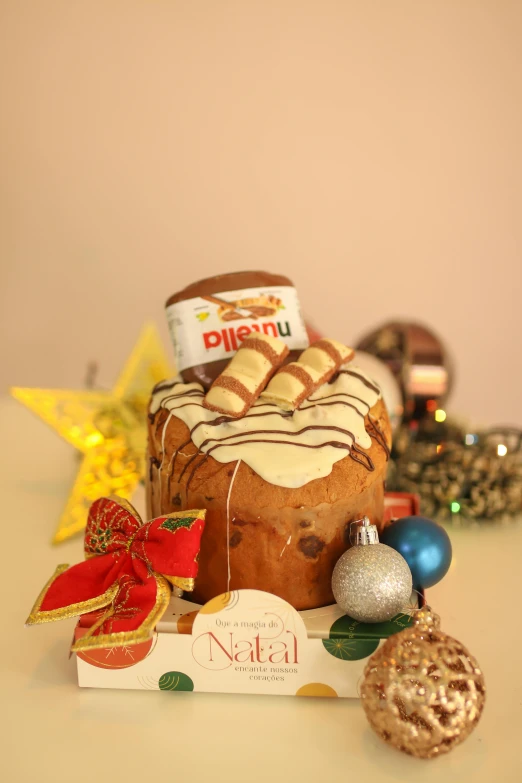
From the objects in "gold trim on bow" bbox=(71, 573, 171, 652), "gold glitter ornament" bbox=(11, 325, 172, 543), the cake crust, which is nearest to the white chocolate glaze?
the cake crust

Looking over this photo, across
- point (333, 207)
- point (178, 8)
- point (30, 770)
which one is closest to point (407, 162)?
point (333, 207)

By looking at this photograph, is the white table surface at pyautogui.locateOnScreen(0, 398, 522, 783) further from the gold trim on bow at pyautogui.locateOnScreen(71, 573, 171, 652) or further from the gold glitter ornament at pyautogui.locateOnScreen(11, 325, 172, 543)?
the gold glitter ornament at pyautogui.locateOnScreen(11, 325, 172, 543)

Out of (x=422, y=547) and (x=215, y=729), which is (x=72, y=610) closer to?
(x=215, y=729)

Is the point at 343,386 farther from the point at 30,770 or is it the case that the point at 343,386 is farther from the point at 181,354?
the point at 30,770

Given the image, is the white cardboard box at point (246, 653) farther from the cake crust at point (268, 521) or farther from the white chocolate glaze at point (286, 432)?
the white chocolate glaze at point (286, 432)

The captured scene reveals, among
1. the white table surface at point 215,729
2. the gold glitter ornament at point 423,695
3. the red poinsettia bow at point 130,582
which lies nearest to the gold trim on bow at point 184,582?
the red poinsettia bow at point 130,582

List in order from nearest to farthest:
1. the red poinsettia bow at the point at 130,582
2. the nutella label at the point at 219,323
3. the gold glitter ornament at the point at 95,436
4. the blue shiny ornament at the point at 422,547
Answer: the red poinsettia bow at the point at 130,582 → the blue shiny ornament at the point at 422,547 → the nutella label at the point at 219,323 → the gold glitter ornament at the point at 95,436
